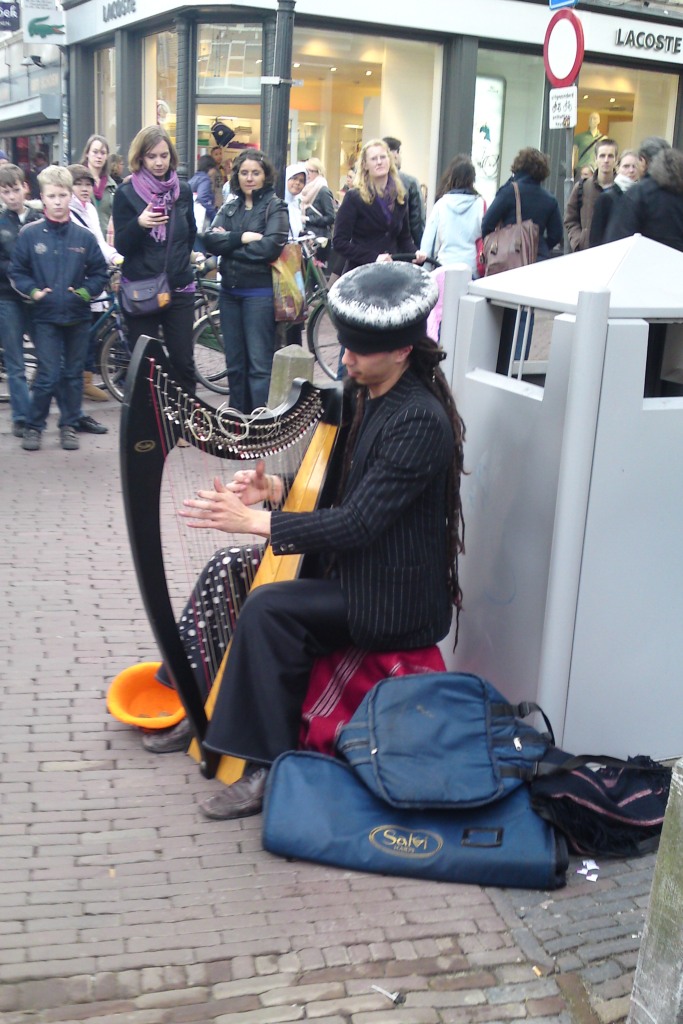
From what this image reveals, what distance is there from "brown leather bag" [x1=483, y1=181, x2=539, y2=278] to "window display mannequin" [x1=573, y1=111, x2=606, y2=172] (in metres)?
10.2

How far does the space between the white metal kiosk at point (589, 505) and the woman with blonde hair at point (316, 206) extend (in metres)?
9.37

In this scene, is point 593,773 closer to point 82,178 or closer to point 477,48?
point 82,178

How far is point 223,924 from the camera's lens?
2.84m

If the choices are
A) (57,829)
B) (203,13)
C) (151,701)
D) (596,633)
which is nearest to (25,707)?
(151,701)

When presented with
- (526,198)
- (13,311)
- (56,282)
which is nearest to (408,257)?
(526,198)

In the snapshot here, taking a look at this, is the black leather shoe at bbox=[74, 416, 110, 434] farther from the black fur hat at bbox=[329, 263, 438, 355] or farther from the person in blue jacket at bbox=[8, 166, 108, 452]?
the black fur hat at bbox=[329, 263, 438, 355]

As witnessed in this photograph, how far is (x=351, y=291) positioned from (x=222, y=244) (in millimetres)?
4394

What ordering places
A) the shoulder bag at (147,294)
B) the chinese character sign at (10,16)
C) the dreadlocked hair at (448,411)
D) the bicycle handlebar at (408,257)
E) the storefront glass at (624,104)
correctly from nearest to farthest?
the dreadlocked hair at (448,411), the shoulder bag at (147,294), the bicycle handlebar at (408,257), the storefront glass at (624,104), the chinese character sign at (10,16)

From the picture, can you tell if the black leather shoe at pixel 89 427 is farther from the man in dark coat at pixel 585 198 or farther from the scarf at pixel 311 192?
the scarf at pixel 311 192

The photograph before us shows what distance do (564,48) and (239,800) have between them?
660cm

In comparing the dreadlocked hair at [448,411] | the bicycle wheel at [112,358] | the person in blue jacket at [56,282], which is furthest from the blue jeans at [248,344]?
the dreadlocked hair at [448,411]

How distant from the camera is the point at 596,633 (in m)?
3.35

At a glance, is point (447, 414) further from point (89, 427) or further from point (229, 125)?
point (229, 125)

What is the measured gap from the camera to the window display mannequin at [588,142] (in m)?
17.9
